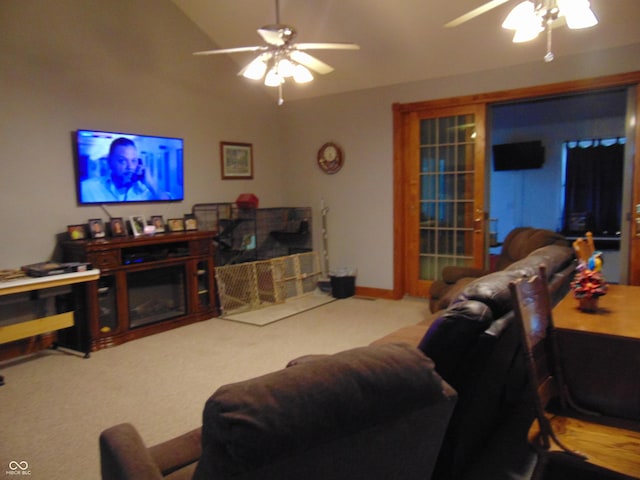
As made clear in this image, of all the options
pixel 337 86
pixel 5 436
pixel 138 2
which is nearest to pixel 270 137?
pixel 337 86

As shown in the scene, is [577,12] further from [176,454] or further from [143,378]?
[143,378]

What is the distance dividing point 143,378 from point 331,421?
111 inches

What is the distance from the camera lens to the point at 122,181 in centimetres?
445

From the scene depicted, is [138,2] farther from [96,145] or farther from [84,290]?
[84,290]

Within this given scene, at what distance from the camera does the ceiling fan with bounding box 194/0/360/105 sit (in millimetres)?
3242

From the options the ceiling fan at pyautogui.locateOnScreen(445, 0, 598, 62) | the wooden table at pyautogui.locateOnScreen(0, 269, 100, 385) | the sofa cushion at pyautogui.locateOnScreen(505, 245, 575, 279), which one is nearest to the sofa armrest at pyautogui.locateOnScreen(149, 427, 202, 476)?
the sofa cushion at pyautogui.locateOnScreen(505, 245, 575, 279)

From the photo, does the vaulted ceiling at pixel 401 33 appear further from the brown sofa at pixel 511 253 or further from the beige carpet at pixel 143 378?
the beige carpet at pixel 143 378

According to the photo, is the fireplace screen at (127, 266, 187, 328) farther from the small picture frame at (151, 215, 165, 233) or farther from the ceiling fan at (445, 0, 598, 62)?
the ceiling fan at (445, 0, 598, 62)

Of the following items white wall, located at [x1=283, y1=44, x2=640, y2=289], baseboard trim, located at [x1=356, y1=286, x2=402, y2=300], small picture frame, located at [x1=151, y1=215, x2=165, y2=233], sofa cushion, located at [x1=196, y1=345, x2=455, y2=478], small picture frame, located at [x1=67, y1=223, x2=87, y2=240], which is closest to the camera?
sofa cushion, located at [x1=196, y1=345, x2=455, y2=478]

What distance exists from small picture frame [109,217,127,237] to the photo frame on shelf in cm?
151

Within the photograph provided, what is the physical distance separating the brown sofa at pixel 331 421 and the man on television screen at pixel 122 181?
3612 mm

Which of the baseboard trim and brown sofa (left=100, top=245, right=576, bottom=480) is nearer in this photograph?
brown sofa (left=100, top=245, right=576, bottom=480)

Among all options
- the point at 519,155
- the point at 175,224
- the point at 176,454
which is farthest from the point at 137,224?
the point at 519,155

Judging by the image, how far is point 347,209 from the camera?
5.84 metres
